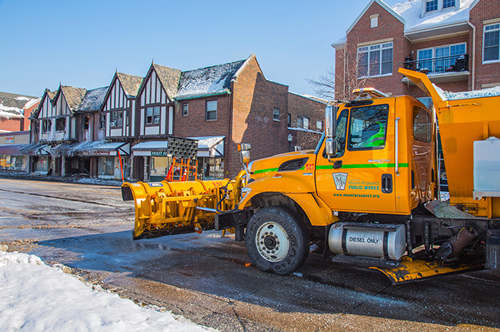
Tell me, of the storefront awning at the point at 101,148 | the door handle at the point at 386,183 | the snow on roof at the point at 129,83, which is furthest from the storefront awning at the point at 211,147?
the door handle at the point at 386,183

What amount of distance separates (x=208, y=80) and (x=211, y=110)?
283cm

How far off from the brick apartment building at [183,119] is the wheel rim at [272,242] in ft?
63.3

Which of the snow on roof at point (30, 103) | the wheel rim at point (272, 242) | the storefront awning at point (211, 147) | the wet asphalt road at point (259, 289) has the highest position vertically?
the snow on roof at point (30, 103)

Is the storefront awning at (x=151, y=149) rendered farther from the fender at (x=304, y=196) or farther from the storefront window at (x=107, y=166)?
the fender at (x=304, y=196)

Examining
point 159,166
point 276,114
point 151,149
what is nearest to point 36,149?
point 159,166

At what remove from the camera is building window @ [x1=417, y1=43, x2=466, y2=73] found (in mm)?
21125

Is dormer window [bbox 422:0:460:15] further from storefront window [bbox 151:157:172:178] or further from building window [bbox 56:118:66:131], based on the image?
building window [bbox 56:118:66:131]

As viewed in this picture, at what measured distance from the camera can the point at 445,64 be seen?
2134cm

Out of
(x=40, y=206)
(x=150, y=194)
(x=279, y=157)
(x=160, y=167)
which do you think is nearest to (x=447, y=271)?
(x=279, y=157)

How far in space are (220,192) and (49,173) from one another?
39.8m

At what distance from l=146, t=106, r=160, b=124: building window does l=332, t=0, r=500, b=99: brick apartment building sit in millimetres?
15003

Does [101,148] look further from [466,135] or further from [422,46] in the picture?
[466,135]

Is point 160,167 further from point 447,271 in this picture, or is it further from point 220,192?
point 447,271

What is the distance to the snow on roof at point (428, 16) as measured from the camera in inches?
798
